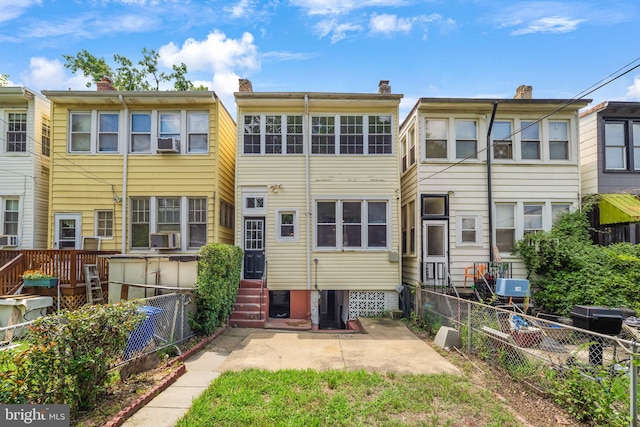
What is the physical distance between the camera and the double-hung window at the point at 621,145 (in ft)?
36.6

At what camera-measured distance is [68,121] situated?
35.9 feet

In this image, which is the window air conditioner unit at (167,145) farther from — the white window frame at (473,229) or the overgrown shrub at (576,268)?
the overgrown shrub at (576,268)

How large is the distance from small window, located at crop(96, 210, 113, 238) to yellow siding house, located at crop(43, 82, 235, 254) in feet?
0.09

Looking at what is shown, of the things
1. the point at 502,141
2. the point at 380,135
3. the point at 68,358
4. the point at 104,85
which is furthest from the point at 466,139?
the point at 104,85

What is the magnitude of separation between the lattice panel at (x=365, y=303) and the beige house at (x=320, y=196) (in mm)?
31

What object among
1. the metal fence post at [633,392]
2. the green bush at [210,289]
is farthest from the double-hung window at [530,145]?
the green bush at [210,289]

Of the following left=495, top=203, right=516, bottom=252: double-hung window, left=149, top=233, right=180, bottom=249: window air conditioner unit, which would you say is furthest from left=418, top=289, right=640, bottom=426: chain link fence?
left=149, top=233, right=180, bottom=249: window air conditioner unit

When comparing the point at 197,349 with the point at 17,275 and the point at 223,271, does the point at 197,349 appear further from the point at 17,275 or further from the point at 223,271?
the point at 17,275

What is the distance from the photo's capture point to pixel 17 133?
1116 centimetres

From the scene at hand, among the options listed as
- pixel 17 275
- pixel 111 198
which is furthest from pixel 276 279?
pixel 17 275

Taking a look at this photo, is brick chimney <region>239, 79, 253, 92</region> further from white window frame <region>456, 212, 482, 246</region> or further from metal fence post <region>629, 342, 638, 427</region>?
metal fence post <region>629, 342, 638, 427</region>

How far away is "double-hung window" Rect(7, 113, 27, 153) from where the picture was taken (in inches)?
439

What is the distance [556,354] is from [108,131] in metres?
13.0

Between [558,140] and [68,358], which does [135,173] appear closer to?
[68,358]
